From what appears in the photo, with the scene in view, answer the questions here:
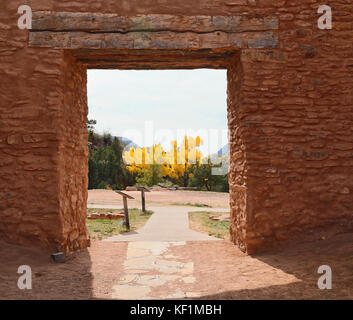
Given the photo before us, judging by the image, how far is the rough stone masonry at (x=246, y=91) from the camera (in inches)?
192

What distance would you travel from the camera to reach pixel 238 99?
17.4 feet

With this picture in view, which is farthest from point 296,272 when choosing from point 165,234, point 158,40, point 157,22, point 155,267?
point 157,22

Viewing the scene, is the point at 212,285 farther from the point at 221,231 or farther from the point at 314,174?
the point at 221,231

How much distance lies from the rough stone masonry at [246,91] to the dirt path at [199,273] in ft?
1.40

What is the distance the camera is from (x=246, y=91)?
5.03 meters

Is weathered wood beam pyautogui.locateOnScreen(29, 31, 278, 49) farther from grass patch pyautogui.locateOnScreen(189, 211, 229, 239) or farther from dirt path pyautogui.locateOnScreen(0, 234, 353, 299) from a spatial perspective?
grass patch pyautogui.locateOnScreen(189, 211, 229, 239)

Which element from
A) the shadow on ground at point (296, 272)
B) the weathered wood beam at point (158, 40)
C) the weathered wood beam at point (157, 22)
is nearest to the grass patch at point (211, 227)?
the shadow on ground at point (296, 272)

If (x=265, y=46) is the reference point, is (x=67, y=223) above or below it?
below

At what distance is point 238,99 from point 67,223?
3437mm

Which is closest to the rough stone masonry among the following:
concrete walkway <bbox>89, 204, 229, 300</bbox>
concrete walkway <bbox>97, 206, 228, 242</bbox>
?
concrete walkway <bbox>89, 204, 229, 300</bbox>

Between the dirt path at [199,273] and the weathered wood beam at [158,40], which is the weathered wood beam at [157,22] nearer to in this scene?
the weathered wood beam at [158,40]

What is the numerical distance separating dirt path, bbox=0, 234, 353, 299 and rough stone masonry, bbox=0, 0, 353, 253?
426 mm

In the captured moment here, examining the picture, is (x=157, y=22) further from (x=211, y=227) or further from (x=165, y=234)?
(x=211, y=227)
